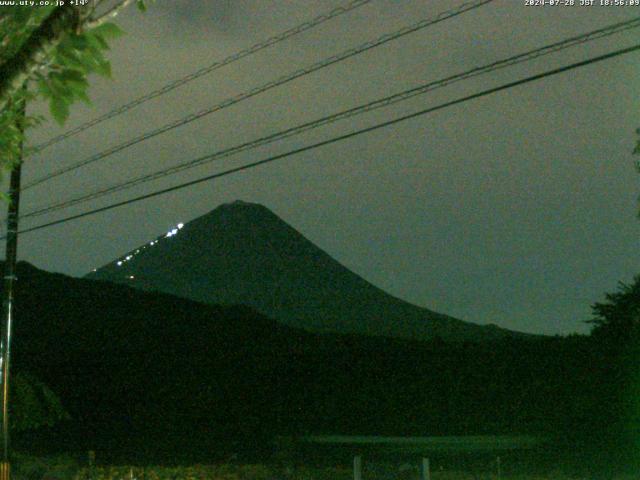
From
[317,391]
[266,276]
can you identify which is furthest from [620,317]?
[266,276]

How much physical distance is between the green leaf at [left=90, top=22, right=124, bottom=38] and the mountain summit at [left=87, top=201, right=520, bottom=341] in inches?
2199

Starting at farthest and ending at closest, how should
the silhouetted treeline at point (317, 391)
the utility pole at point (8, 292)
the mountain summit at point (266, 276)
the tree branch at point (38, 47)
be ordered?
the mountain summit at point (266, 276)
the silhouetted treeline at point (317, 391)
the utility pole at point (8, 292)
the tree branch at point (38, 47)

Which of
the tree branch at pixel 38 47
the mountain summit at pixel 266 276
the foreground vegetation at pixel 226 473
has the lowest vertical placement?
the foreground vegetation at pixel 226 473

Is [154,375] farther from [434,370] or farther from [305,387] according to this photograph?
[434,370]

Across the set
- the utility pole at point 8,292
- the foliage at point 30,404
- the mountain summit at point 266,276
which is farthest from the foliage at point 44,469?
the mountain summit at point 266,276

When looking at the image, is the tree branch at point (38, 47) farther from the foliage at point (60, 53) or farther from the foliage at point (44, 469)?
the foliage at point (44, 469)

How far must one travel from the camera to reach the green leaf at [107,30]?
14.4ft

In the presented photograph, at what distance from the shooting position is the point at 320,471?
17.4m

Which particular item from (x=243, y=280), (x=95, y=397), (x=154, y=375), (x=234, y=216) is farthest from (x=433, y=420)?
(x=234, y=216)

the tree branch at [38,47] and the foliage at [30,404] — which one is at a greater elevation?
the tree branch at [38,47]

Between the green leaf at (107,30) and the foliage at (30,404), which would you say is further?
the foliage at (30,404)

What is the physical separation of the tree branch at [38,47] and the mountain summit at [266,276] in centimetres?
5592

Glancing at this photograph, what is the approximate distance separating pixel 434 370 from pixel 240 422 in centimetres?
526

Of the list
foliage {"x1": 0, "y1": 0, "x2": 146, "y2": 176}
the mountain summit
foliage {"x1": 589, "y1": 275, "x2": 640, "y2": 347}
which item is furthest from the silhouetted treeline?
the mountain summit
